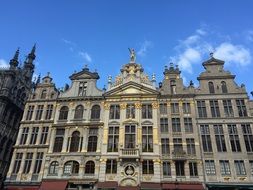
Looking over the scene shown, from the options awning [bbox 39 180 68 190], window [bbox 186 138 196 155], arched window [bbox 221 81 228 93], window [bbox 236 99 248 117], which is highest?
arched window [bbox 221 81 228 93]

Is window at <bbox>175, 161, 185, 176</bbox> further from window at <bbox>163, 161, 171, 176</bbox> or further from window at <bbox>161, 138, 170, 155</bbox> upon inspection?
window at <bbox>161, 138, 170, 155</bbox>

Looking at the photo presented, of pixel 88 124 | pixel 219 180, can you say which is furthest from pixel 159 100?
pixel 219 180

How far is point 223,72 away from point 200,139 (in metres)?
11.5

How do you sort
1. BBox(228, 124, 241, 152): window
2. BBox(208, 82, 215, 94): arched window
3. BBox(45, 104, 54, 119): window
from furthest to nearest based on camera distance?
BBox(45, 104, 54, 119): window, BBox(208, 82, 215, 94): arched window, BBox(228, 124, 241, 152): window

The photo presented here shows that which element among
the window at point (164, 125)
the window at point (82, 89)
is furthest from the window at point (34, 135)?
the window at point (164, 125)

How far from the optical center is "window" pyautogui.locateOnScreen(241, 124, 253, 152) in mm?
33219

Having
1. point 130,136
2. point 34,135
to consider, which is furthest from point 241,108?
point 34,135

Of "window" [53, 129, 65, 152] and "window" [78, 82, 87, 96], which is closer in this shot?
"window" [53, 129, 65, 152]

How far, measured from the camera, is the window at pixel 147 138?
3475cm

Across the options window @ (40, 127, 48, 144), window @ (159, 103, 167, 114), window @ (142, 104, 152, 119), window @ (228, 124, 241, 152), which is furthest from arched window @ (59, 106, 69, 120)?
window @ (228, 124, 241, 152)

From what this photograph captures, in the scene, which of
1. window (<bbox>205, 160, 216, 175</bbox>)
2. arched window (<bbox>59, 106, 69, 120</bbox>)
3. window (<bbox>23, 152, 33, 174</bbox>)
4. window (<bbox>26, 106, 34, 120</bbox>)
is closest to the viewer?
window (<bbox>205, 160, 216, 175</bbox>)

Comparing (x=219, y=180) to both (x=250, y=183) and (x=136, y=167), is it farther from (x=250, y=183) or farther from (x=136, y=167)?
(x=136, y=167)

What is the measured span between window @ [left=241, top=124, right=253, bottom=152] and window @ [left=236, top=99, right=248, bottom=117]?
1.65m

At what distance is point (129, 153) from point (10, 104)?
23512mm
